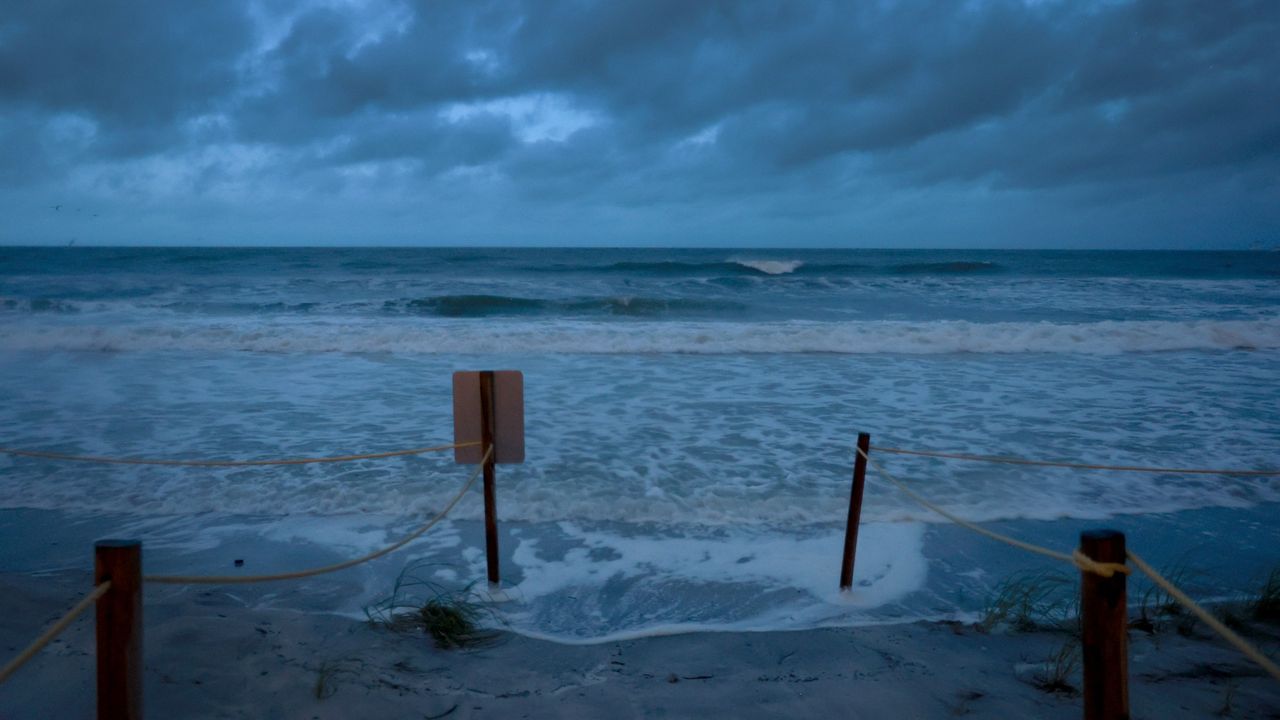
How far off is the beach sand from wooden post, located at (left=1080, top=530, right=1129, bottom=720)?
1.15 metres

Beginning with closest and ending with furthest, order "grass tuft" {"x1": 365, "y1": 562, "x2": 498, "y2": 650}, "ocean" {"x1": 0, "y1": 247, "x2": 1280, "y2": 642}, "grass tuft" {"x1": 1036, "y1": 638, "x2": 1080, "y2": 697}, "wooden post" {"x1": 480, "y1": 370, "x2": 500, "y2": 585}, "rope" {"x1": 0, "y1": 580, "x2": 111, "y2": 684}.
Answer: "rope" {"x1": 0, "y1": 580, "x2": 111, "y2": 684}, "grass tuft" {"x1": 1036, "y1": 638, "x2": 1080, "y2": 697}, "grass tuft" {"x1": 365, "y1": 562, "x2": 498, "y2": 650}, "wooden post" {"x1": 480, "y1": 370, "x2": 500, "y2": 585}, "ocean" {"x1": 0, "y1": 247, "x2": 1280, "y2": 642}

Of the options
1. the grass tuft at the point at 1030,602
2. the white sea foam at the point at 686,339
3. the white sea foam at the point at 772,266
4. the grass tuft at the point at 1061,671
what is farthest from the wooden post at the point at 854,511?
the white sea foam at the point at 772,266

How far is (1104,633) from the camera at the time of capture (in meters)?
2.15

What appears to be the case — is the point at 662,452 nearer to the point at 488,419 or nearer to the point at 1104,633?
the point at 488,419

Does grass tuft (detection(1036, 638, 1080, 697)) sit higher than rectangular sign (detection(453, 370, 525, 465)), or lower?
lower

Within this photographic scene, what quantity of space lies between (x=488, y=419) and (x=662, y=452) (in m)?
3.73

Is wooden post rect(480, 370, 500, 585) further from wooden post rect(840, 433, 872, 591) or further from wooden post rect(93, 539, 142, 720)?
wooden post rect(93, 539, 142, 720)

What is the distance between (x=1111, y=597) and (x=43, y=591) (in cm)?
525

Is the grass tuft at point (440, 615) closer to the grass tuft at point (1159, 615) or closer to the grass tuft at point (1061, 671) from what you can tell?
the grass tuft at point (1061, 671)

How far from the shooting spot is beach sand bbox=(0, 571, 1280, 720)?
10.7 feet

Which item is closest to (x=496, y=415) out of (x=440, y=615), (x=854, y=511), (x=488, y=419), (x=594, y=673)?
(x=488, y=419)

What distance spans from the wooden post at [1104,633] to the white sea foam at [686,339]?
42.1ft

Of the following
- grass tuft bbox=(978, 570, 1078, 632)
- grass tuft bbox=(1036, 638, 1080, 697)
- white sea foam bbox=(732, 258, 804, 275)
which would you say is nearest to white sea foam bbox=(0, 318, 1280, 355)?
grass tuft bbox=(978, 570, 1078, 632)

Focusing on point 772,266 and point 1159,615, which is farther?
point 772,266
